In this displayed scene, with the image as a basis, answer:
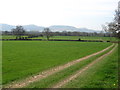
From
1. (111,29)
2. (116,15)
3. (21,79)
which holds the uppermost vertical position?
(116,15)

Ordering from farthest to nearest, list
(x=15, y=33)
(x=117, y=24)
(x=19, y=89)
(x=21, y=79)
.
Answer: (x=15, y=33) → (x=117, y=24) → (x=21, y=79) → (x=19, y=89)

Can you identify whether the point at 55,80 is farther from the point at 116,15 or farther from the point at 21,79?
the point at 116,15

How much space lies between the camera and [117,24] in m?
29.7

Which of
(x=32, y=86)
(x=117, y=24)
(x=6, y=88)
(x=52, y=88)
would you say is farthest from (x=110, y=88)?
(x=117, y=24)

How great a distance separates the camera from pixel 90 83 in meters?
14.2

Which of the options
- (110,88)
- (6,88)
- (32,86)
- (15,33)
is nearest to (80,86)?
(110,88)

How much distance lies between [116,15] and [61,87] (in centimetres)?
2057

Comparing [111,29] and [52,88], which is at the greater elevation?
[111,29]

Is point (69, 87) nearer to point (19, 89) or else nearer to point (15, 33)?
point (19, 89)

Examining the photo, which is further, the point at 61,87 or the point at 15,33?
the point at 15,33

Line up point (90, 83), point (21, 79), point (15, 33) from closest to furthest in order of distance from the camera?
point (90, 83) → point (21, 79) → point (15, 33)

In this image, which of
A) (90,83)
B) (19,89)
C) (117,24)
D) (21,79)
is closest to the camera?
(19,89)

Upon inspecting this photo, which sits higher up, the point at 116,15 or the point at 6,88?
the point at 116,15

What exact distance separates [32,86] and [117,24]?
2027 cm
